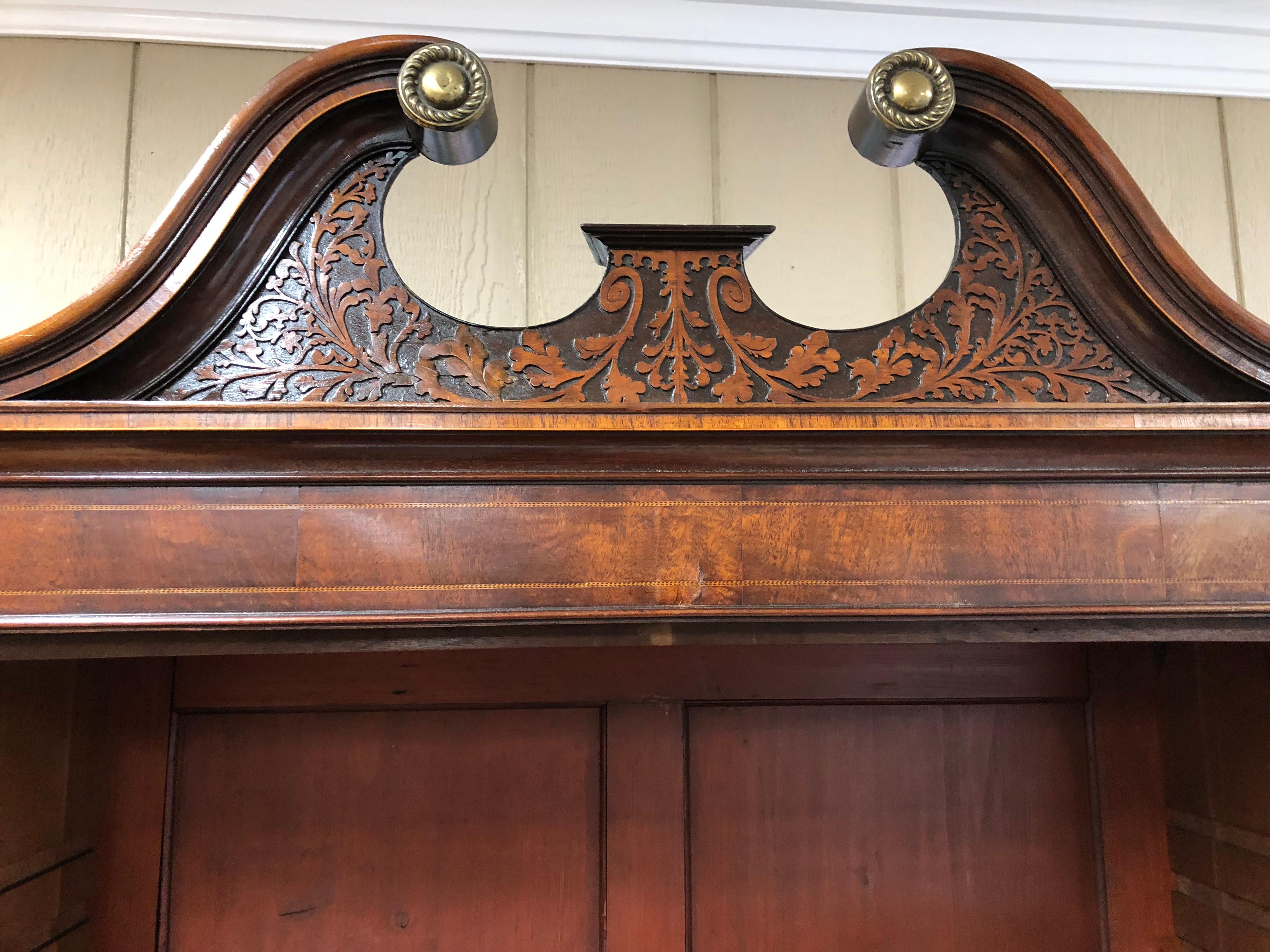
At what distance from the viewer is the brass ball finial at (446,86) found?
605 millimetres

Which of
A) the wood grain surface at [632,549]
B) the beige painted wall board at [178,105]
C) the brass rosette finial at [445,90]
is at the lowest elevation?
the wood grain surface at [632,549]

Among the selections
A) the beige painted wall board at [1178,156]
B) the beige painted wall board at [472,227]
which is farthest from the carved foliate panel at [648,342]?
the beige painted wall board at [1178,156]

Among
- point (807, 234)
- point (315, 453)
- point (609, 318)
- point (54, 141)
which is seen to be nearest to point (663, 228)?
point (609, 318)

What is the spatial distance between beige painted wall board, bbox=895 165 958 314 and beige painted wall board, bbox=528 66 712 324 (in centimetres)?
26

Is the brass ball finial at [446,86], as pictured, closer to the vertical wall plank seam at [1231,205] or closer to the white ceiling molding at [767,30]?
the white ceiling molding at [767,30]

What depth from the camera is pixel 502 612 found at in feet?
1.92

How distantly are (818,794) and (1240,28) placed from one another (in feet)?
3.88

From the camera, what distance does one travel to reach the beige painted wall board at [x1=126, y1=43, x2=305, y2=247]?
0.98 metres

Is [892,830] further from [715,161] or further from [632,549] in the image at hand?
[715,161]

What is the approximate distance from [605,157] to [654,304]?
458mm

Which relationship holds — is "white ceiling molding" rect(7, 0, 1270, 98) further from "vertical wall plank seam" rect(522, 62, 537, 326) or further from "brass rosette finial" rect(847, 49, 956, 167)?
"brass rosette finial" rect(847, 49, 956, 167)

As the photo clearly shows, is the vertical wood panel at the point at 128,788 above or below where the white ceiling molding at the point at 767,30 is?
below

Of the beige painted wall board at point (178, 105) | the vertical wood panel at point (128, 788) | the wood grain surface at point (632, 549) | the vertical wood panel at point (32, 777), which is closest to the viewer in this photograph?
the wood grain surface at point (632, 549)

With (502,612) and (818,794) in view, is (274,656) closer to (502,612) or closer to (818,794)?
(502,612)
